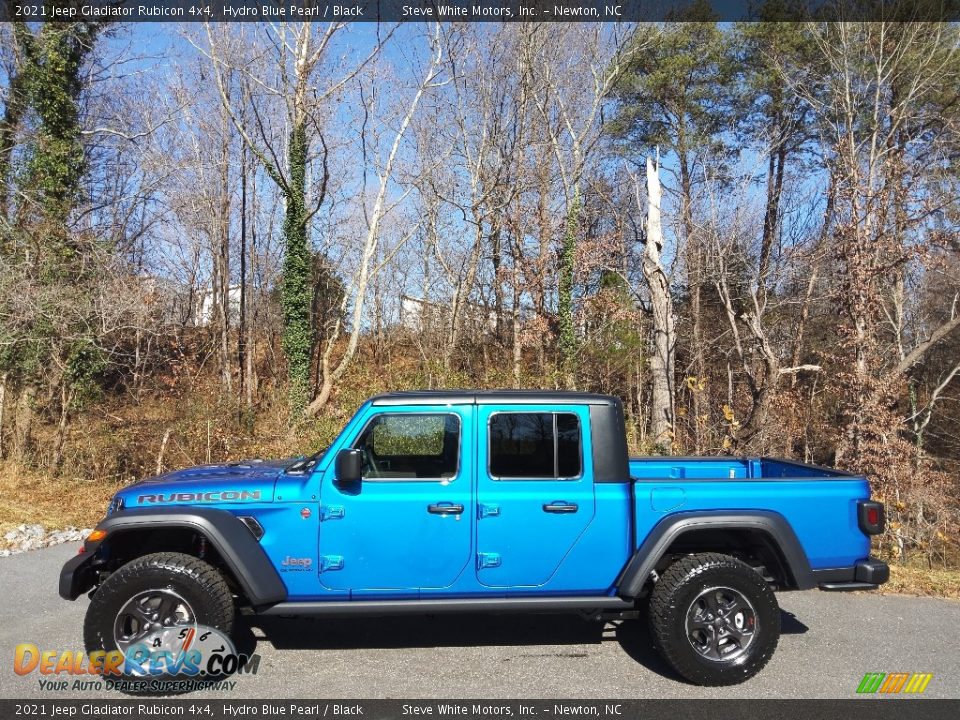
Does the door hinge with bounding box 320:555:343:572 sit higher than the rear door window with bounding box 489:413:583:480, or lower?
lower

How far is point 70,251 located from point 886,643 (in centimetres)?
1608

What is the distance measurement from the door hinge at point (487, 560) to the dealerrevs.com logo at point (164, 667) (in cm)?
159

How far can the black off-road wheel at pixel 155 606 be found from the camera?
4.31 meters

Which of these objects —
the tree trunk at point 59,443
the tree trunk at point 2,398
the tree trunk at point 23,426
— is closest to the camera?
the tree trunk at point 59,443

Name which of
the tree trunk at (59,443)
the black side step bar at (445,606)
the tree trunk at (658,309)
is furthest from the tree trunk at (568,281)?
the black side step bar at (445,606)

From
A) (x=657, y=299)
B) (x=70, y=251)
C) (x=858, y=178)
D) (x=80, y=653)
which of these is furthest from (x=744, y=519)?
(x=70, y=251)

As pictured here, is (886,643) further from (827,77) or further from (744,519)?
(827,77)

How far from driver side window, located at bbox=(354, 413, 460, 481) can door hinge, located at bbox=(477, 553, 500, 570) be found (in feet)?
1.74

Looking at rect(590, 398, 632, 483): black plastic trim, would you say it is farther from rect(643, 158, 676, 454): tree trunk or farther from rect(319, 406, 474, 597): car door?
rect(643, 158, 676, 454): tree trunk

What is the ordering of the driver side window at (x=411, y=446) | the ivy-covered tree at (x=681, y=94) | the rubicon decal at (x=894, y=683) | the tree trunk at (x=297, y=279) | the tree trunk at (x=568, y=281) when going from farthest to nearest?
the ivy-covered tree at (x=681, y=94)
the tree trunk at (x=568, y=281)
the tree trunk at (x=297, y=279)
the driver side window at (x=411, y=446)
the rubicon decal at (x=894, y=683)

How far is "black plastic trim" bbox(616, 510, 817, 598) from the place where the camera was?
14.8 ft

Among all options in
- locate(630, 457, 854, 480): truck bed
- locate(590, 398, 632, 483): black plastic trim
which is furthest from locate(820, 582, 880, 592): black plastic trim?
locate(590, 398, 632, 483): black plastic trim

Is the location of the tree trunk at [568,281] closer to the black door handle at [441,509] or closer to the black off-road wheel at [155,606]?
the black door handle at [441,509]

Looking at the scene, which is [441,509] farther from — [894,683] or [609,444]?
[894,683]
